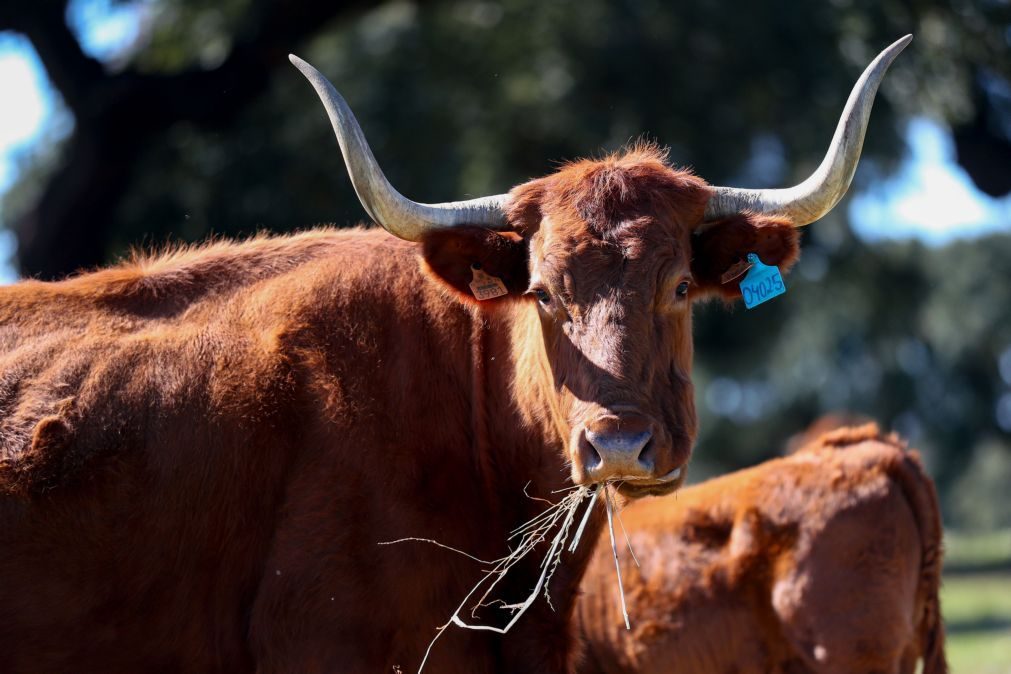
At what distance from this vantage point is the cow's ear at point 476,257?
5.38 m

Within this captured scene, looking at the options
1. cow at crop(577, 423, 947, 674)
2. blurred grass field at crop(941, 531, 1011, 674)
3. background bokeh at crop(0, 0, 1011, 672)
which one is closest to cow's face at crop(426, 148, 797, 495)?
cow at crop(577, 423, 947, 674)

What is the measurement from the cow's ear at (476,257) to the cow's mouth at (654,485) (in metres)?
1.09

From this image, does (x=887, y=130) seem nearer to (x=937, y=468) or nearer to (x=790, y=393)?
(x=790, y=393)

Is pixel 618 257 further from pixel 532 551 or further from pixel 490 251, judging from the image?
pixel 532 551

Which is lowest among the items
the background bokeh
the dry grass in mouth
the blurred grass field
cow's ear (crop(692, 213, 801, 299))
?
the blurred grass field

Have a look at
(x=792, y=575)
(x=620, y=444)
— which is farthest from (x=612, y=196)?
(x=792, y=575)

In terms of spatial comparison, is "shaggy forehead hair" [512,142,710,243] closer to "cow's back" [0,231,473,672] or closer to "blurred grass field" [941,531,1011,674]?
"cow's back" [0,231,473,672]

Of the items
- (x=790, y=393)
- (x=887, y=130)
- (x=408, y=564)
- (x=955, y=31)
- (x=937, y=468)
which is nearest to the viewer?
(x=408, y=564)

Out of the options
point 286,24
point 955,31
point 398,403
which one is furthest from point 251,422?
point 955,31

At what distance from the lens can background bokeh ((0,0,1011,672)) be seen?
14672 mm

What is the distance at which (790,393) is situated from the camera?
39.6m

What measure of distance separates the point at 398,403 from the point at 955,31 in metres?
13.7

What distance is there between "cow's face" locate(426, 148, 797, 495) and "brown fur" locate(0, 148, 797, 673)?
0.04ft

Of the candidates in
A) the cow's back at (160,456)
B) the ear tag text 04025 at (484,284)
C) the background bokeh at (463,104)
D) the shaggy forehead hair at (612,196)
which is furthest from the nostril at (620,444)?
the background bokeh at (463,104)
